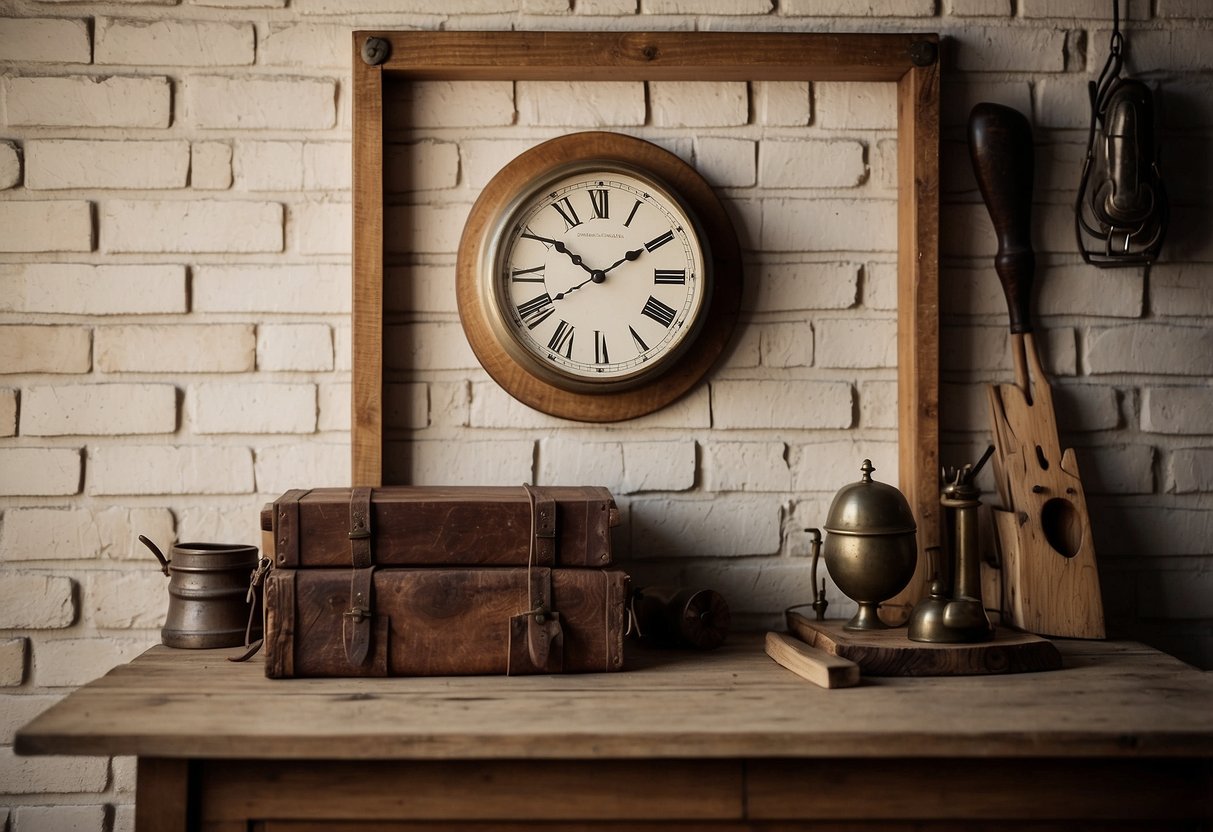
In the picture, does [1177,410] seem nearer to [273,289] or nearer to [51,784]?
[273,289]

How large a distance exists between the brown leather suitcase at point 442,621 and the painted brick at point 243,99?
0.98m

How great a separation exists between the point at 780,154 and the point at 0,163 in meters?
1.63

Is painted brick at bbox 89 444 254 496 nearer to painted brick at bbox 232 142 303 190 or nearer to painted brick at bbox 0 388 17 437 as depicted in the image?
painted brick at bbox 0 388 17 437

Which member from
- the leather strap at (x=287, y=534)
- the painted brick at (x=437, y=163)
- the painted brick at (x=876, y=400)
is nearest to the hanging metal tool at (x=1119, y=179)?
the painted brick at (x=876, y=400)

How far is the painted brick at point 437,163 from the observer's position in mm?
2092

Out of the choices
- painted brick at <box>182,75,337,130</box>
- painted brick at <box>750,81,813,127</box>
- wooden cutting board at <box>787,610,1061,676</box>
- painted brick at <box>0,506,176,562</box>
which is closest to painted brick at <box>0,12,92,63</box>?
painted brick at <box>182,75,337,130</box>

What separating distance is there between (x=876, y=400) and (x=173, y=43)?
166 cm

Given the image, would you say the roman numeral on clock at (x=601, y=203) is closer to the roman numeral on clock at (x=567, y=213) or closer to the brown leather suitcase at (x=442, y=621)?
the roman numeral on clock at (x=567, y=213)

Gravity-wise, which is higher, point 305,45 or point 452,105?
point 305,45

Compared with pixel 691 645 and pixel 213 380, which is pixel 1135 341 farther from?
pixel 213 380

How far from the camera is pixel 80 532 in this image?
205 cm

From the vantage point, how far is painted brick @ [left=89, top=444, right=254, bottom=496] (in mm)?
2057

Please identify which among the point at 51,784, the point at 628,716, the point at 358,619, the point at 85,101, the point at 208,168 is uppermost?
the point at 85,101

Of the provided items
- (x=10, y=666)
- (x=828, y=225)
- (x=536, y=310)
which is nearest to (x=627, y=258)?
(x=536, y=310)
